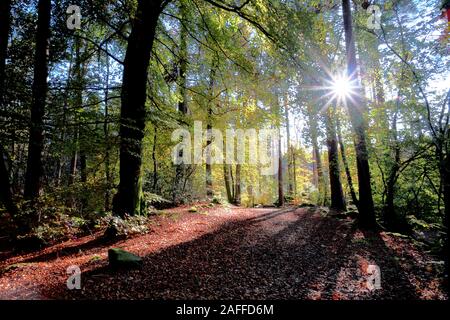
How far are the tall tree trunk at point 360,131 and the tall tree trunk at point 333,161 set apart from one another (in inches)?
37.8

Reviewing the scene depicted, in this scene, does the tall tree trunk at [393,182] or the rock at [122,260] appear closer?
the rock at [122,260]

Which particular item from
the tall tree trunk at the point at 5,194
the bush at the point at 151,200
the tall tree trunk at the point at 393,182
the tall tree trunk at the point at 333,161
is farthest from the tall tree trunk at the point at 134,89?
the tall tree trunk at the point at 393,182

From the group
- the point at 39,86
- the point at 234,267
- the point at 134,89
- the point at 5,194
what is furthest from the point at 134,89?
the point at 234,267

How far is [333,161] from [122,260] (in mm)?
8718

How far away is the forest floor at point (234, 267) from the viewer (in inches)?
155

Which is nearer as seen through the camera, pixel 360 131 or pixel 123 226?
pixel 123 226

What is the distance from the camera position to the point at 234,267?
16.3 ft

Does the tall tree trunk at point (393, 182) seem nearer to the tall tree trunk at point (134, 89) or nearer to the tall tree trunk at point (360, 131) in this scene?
the tall tree trunk at point (360, 131)

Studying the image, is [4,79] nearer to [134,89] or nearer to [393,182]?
[134,89]
